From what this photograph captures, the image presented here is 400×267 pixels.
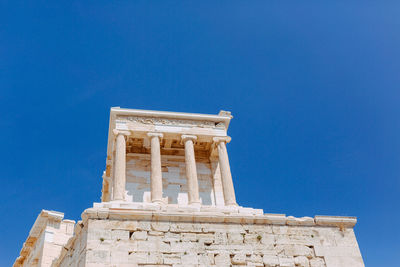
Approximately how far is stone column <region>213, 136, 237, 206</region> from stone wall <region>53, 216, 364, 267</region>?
9858 mm

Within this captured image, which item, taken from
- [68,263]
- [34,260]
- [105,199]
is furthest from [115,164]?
[68,263]

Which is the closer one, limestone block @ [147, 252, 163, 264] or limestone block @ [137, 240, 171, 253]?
limestone block @ [147, 252, 163, 264]

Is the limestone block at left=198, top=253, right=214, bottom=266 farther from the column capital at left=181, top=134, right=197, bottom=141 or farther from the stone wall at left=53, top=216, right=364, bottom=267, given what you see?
the column capital at left=181, top=134, right=197, bottom=141

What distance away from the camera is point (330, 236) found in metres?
11.3

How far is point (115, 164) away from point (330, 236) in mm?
12521

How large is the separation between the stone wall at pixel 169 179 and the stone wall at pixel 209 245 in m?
10.4

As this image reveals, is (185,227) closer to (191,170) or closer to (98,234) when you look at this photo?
(98,234)

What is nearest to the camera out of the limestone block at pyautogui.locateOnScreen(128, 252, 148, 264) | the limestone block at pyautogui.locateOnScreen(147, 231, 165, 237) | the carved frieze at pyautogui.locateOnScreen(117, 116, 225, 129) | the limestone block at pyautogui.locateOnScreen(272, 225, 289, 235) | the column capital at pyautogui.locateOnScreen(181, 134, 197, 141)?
the limestone block at pyautogui.locateOnScreen(128, 252, 148, 264)

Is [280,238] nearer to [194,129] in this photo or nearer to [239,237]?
[239,237]

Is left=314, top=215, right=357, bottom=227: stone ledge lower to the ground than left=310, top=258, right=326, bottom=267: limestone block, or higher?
higher

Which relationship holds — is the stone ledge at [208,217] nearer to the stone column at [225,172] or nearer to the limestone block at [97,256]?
the limestone block at [97,256]

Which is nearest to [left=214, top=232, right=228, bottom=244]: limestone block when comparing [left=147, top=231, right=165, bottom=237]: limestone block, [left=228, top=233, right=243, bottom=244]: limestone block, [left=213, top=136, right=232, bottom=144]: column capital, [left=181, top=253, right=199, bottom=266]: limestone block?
[left=228, top=233, right=243, bottom=244]: limestone block

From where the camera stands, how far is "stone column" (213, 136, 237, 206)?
69.5 ft

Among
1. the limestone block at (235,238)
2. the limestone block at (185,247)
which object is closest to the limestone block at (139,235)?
the limestone block at (185,247)
